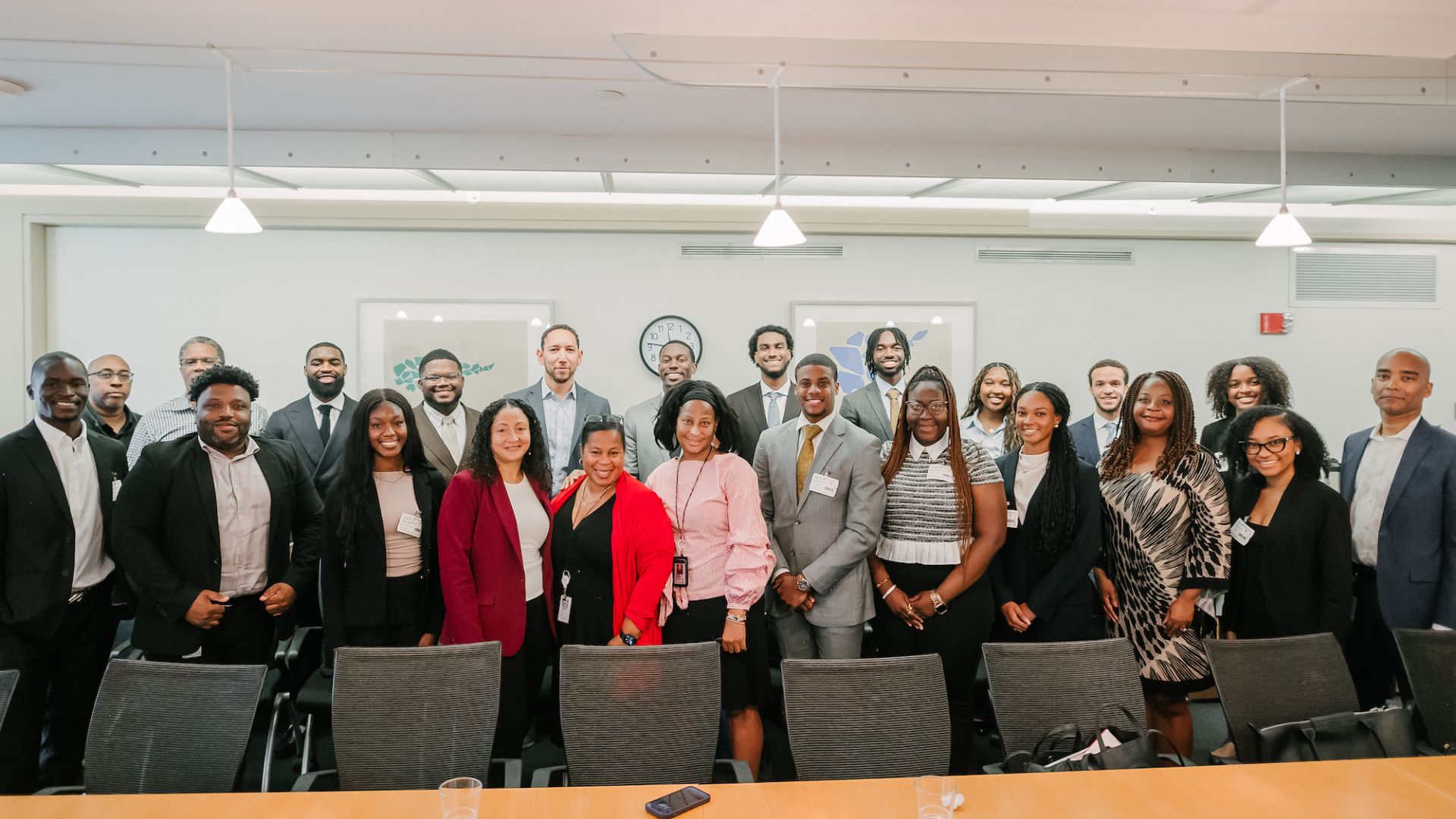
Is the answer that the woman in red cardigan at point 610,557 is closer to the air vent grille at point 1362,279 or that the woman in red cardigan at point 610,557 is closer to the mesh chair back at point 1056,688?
the mesh chair back at point 1056,688

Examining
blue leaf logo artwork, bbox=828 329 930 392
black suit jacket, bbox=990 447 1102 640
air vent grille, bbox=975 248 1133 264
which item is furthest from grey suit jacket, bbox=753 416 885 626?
air vent grille, bbox=975 248 1133 264

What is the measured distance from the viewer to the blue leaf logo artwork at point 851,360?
5988 mm

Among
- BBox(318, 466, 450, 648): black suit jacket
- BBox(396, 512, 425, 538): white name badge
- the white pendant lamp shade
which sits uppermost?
Result: the white pendant lamp shade

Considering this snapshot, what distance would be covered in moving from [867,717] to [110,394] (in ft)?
13.7

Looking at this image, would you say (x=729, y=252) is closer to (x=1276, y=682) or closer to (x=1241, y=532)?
(x=1241, y=532)

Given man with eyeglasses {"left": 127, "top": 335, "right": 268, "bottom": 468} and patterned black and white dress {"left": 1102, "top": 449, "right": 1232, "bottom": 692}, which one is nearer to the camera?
patterned black and white dress {"left": 1102, "top": 449, "right": 1232, "bottom": 692}

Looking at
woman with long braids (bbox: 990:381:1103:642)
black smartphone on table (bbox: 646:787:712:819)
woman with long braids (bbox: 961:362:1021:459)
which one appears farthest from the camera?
woman with long braids (bbox: 961:362:1021:459)

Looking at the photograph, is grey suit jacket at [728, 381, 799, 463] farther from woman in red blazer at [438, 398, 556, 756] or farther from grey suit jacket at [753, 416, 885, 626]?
woman in red blazer at [438, 398, 556, 756]

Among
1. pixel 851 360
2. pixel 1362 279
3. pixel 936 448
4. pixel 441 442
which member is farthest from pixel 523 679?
pixel 1362 279

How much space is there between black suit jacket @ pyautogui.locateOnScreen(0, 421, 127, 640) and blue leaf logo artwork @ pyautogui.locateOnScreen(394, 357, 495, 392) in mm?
2615

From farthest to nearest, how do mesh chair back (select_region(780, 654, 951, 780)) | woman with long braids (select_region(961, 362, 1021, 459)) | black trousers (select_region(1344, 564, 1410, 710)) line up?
1. woman with long braids (select_region(961, 362, 1021, 459))
2. black trousers (select_region(1344, 564, 1410, 710))
3. mesh chair back (select_region(780, 654, 951, 780))

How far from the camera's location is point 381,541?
3178mm

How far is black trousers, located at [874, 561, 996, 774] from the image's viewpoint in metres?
3.33

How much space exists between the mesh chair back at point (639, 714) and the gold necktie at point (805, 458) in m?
1.04
